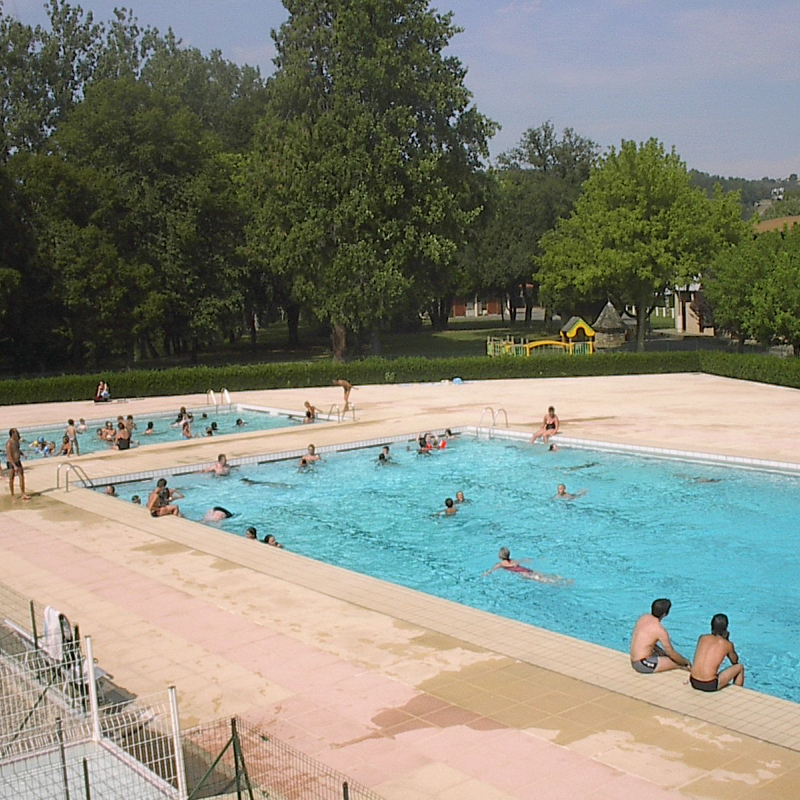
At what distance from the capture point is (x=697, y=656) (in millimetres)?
9164

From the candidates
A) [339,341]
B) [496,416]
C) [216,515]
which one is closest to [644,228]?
[339,341]

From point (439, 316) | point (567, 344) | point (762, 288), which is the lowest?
point (567, 344)

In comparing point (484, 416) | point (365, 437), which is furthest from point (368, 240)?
point (365, 437)

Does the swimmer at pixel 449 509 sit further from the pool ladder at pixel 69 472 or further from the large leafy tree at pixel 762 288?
the large leafy tree at pixel 762 288

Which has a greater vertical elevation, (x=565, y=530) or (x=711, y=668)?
(x=711, y=668)

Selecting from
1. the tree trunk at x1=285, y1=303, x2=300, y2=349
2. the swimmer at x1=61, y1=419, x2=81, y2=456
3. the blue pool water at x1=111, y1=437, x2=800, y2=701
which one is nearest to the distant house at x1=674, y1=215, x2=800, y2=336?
the tree trunk at x1=285, y1=303, x2=300, y2=349

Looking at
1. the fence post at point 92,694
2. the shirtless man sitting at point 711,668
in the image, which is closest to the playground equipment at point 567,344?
the shirtless man sitting at point 711,668

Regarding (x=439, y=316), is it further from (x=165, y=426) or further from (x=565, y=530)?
(x=565, y=530)

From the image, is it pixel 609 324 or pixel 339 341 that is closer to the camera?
pixel 339 341

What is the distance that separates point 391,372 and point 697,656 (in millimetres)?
34405

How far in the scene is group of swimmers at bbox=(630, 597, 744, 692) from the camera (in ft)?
29.6

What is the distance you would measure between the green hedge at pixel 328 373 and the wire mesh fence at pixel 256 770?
108ft

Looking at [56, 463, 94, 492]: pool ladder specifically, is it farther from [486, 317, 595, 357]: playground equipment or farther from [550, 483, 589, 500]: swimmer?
[486, 317, 595, 357]: playground equipment

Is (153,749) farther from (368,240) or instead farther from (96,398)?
(368,240)
